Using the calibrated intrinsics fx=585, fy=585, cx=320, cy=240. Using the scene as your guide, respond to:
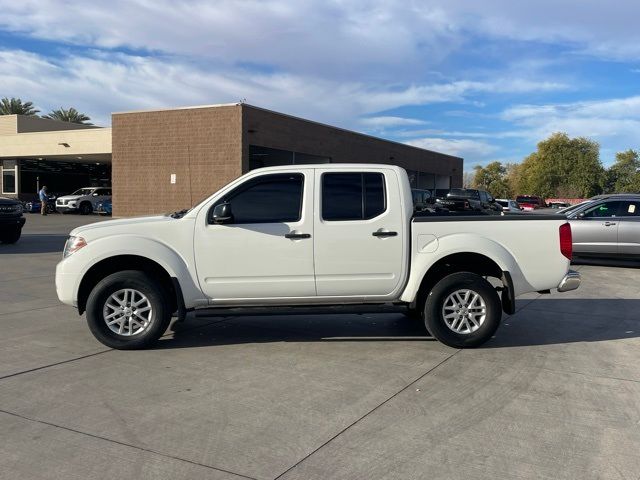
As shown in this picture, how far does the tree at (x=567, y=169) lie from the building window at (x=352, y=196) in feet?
271

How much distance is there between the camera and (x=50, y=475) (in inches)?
140

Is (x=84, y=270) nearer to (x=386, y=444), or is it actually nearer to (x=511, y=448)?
(x=386, y=444)

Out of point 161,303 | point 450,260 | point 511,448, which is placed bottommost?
point 511,448

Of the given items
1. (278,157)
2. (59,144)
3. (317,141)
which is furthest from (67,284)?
(59,144)

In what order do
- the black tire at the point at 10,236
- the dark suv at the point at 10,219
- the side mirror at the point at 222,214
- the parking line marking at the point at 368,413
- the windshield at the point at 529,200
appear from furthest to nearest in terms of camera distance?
the windshield at the point at 529,200
the black tire at the point at 10,236
the dark suv at the point at 10,219
the side mirror at the point at 222,214
the parking line marking at the point at 368,413

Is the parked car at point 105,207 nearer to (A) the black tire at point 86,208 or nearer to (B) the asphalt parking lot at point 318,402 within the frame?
(A) the black tire at point 86,208

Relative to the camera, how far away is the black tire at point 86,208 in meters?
36.2

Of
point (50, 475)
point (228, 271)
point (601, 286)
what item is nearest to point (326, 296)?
point (228, 271)

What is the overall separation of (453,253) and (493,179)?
349ft

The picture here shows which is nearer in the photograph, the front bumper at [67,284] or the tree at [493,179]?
the front bumper at [67,284]

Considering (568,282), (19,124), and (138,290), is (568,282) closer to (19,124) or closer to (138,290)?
(138,290)

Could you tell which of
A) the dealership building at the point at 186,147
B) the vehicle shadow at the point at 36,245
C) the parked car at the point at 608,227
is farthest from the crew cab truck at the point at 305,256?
the dealership building at the point at 186,147

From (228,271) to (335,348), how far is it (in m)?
1.46

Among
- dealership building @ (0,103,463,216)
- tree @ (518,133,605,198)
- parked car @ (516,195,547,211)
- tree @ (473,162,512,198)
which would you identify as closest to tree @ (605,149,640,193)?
tree @ (518,133,605,198)
